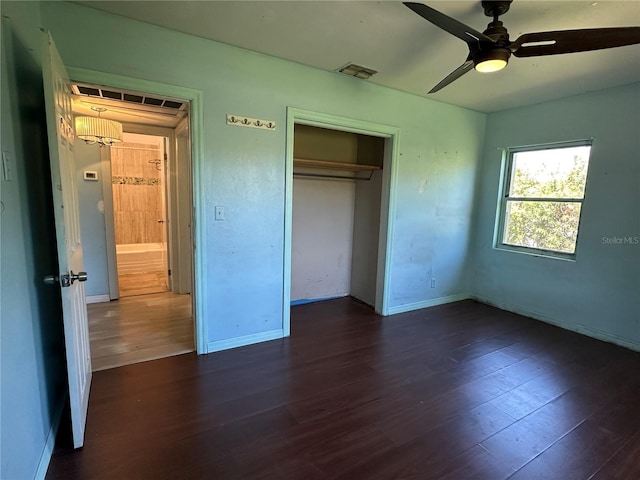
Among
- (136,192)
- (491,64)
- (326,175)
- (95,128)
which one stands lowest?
(136,192)

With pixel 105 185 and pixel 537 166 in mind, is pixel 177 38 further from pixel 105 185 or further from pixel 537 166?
pixel 537 166

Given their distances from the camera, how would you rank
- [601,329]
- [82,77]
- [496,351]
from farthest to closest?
[601,329] < [496,351] < [82,77]

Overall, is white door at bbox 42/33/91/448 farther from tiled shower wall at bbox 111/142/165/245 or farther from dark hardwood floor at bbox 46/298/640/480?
tiled shower wall at bbox 111/142/165/245

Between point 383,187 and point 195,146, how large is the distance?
2.08 metres

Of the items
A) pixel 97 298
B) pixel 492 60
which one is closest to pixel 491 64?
pixel 492 60

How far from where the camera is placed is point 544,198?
377 cm

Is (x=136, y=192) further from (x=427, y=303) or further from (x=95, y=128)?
(x=427, y=303)

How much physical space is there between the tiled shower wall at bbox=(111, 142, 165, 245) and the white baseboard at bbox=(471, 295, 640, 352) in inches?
236

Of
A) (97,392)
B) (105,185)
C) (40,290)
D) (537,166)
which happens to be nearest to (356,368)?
(97,392)

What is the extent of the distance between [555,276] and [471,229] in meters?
1.13

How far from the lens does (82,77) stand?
210 cm

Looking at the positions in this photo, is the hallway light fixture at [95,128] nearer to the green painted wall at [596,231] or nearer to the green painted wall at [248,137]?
the green painted wall at [248,137]

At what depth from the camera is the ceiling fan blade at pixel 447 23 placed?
155 cm

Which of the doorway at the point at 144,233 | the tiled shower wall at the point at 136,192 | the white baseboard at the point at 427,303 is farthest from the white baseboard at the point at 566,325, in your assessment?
the tiled shower wall at the point at 136,192
